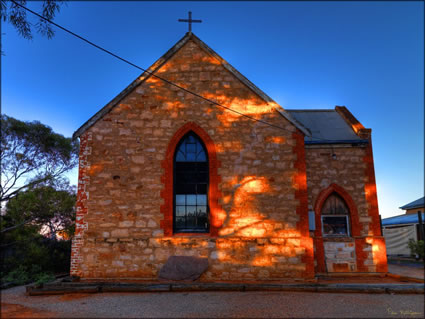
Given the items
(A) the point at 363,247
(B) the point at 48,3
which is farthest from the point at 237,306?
(B) the point at 48,3

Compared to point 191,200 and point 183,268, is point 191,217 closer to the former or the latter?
point 191,200

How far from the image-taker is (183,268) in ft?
32.8

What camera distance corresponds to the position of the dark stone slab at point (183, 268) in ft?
32.5

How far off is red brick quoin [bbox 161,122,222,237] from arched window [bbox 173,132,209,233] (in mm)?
231

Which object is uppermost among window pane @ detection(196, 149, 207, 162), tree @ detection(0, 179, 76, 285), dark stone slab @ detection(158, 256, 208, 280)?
window pane @ detection(196, 149, 207, 162)

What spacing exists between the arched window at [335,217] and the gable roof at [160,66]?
3.60 meters

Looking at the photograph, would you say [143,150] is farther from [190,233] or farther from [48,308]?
[48,308]

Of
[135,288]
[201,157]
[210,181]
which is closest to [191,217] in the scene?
[210,181]

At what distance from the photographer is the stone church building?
10.2 meters

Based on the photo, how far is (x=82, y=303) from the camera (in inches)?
303

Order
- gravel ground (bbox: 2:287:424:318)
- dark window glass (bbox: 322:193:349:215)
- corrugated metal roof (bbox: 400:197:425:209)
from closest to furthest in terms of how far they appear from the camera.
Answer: gravel ground (bbox: 2:287:424:318) < dark window glass (bbox: 322:193:349:215) < corrugated metal roof (bbox: 400:197:425:209)

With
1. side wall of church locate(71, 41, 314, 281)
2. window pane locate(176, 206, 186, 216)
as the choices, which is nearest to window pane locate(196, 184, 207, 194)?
side wall of church locate(71, 41, 314, 281)

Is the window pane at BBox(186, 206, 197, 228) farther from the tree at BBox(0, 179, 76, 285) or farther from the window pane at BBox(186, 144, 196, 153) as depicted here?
the tree at BBox(0, 179, 76, 285)

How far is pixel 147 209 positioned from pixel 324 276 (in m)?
6.87
